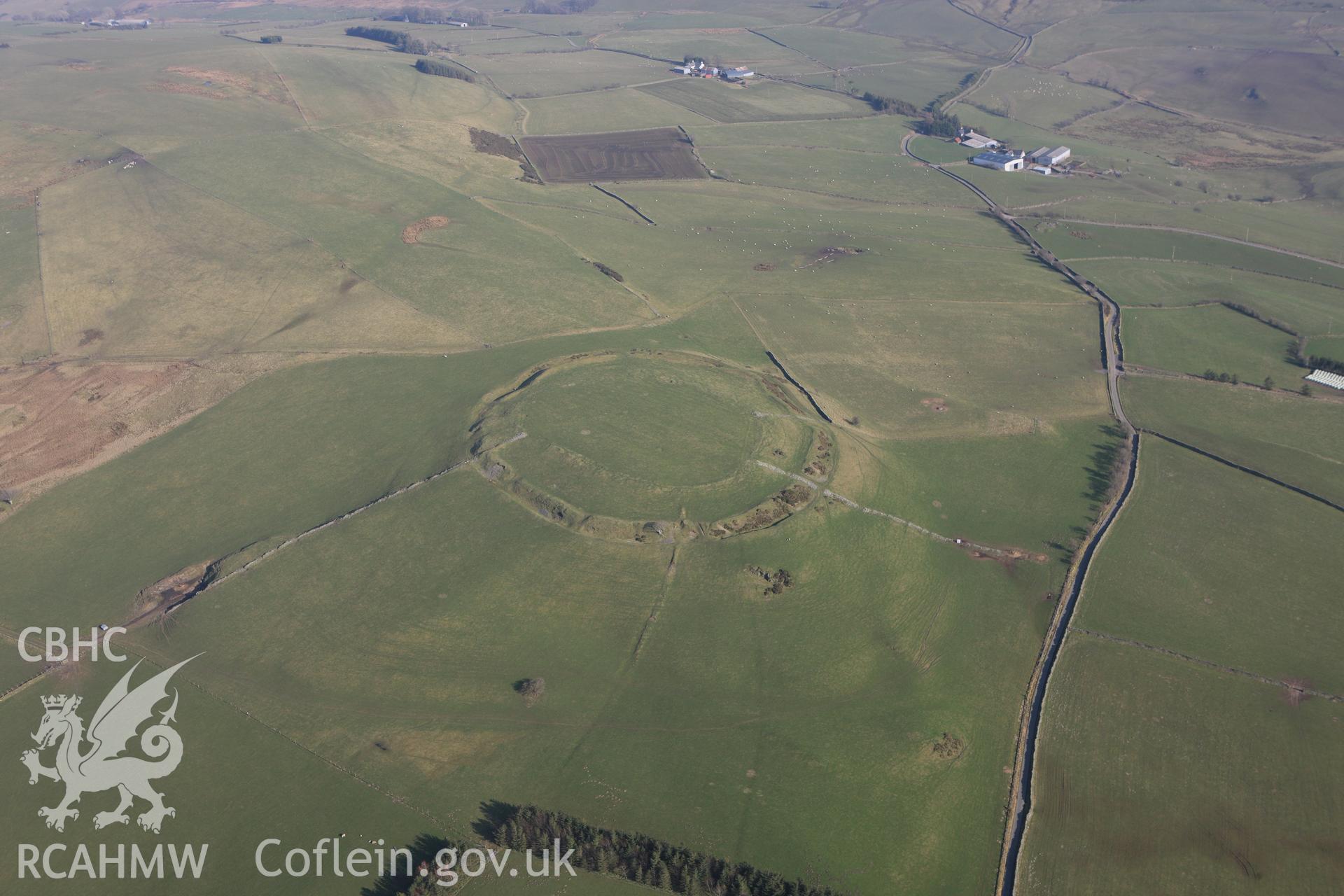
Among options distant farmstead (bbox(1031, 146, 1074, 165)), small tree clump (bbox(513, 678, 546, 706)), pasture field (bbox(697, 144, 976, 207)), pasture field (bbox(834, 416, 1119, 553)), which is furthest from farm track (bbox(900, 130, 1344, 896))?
distant farmstead (bbox(1031, 146, 1074, 165))

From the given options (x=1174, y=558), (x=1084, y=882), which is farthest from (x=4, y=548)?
(x=1174, y=558)

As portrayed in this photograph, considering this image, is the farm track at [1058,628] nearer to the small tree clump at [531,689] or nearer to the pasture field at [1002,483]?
the pasture field at [1002,483]

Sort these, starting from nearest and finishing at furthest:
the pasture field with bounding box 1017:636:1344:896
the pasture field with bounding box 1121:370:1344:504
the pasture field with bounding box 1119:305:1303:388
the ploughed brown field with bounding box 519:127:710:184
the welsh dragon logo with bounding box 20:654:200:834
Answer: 1. the pasture field with bounding box 1017:636:1344:896
2. the welsh dragon logo with bounding box 20:654:200:834
3. the pasture field with bounding box 1121:370:1344:504
4. the pasture field with bounding box 1119:305:1303:388
5. the ploughed brown field with bounding box 519:127:710:184

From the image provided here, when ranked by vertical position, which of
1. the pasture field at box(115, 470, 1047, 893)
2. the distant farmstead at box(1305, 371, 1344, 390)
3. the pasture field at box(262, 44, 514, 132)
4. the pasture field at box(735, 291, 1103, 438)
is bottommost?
the pasture field at box(115, 470, 1047, 893)

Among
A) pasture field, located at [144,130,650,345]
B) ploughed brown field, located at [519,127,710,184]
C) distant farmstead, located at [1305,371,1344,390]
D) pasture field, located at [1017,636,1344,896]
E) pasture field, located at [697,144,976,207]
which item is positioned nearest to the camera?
pasture field, located at [1017,636,1344,896]

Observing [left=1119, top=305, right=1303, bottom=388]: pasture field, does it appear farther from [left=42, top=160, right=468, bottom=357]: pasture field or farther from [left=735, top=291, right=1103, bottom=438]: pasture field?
[left=42, top=160, right=468, bottom=357]: pasture field

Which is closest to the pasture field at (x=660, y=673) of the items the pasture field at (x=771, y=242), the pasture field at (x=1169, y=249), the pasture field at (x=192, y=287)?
the pasture field at (x=192, y=287)

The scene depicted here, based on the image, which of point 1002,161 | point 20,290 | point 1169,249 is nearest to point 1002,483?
point 1169,249
